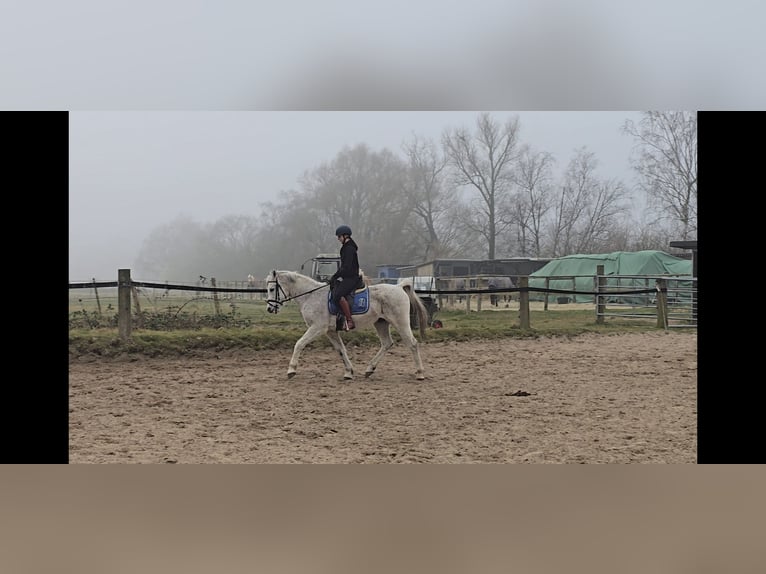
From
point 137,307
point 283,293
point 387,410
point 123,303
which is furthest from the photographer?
point 137,307

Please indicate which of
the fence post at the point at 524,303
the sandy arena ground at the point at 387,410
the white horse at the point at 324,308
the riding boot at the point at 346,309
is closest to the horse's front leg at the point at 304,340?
the white horse at the point at 324,308

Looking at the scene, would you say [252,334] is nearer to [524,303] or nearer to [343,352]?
[343,352]

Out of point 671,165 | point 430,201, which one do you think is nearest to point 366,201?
point 430,201

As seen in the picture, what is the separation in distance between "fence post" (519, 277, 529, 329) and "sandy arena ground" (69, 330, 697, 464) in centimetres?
114

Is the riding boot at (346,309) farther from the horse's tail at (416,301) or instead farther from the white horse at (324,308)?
the horse's tail at (416,301)

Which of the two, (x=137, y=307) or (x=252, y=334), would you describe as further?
(x=252, y=334)

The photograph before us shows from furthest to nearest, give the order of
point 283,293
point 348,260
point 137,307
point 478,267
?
point 478,267, point 137,307, point 283,293, point 348,260

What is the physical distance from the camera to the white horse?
5.21 metres

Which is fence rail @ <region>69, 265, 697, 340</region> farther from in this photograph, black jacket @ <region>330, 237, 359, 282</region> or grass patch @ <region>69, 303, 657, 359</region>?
black jacket @ <region>330, 237, 359, 282</region>

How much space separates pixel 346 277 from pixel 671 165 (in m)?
4.43

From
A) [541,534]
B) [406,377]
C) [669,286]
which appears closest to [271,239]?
[406,377]

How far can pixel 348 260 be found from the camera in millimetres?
5109

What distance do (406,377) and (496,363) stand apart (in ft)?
3.77
